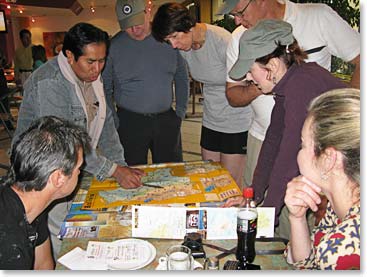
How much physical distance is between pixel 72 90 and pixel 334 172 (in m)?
1.02

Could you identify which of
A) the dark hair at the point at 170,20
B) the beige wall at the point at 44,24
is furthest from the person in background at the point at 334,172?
the beige wall at the point at 44,24

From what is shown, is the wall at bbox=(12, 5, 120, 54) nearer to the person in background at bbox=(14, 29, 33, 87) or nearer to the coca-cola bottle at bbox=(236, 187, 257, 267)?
the person in background at bbox=(14, 29, 33, 87)

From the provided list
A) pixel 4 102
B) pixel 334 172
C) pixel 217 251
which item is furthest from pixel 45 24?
pixel 334 172

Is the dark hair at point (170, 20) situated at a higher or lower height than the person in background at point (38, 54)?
higher

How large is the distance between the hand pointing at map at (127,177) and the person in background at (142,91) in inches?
23.8

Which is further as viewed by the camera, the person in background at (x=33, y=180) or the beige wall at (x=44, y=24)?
the beige wall at (x=44, y=24)

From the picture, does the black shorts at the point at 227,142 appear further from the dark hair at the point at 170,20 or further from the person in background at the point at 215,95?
the dark hair at the point at 170,20

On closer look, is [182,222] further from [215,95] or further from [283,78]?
[215,95]

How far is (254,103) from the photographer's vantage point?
5.73 ft

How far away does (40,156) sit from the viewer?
1.01 meters

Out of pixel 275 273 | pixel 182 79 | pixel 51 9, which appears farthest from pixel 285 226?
pixel 51 9

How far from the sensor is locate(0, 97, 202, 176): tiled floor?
3695mm

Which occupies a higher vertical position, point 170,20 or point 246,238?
point 170,20

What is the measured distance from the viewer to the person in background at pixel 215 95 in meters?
1.98
